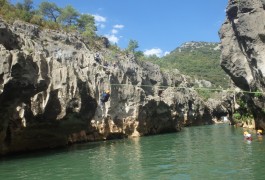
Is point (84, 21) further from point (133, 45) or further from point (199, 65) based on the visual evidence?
point (199, 65)

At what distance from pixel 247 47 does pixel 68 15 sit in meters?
46.8

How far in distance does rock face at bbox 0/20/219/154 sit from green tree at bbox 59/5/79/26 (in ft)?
47.5

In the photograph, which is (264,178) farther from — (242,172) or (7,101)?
(7,101)

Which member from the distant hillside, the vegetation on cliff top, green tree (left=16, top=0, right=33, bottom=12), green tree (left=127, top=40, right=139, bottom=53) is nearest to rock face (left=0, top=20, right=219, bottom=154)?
the vegetation on cliff top

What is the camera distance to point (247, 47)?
35.3 m

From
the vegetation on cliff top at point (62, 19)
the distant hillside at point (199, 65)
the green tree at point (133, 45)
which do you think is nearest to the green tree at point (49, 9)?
the vegetation on cliff top at point (62, 19)

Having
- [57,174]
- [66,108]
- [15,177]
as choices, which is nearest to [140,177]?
[57,174]

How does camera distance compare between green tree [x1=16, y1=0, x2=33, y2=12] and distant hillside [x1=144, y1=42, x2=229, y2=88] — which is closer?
green tree [x1=16, y1=0, x2=33, y2=12]

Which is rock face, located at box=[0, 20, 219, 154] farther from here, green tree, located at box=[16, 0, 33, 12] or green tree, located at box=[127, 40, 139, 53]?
green tree, located at box=[127, 40, 139, 53]

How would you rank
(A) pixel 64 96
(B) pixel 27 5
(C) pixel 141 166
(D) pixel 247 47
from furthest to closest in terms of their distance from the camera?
(B) pixel 27 5 < (D) pixel 247 47 < (A) pixel 64 96 < (C) pixel 141 166

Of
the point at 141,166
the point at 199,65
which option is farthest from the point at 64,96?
the point at 199,65

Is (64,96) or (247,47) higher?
(247,47)

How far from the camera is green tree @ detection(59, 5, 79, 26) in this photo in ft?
239

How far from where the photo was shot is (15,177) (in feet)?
61.4
